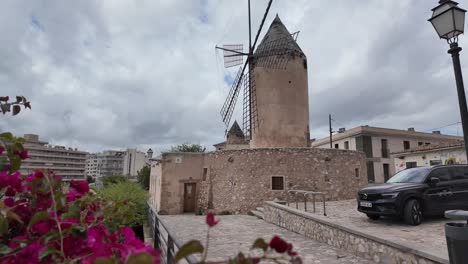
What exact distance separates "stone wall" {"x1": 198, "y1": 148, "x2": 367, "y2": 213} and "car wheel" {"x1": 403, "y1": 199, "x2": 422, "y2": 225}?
20.8 feet

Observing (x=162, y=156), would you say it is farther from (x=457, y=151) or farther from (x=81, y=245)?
(x=457, y=151)

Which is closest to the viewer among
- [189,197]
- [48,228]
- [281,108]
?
[48,228]

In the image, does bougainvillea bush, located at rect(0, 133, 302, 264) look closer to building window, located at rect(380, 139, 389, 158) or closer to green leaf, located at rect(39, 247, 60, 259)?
green leaf, located at rect(39, 247, 60, 259)

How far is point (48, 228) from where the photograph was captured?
1.01 meters

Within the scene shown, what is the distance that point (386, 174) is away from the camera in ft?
84.4

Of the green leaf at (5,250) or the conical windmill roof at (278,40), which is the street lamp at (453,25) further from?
the conical windmill roof at (278,40)

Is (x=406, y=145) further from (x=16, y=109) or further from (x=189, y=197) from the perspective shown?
(x=16, y=109)

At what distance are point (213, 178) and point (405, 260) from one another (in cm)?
1128

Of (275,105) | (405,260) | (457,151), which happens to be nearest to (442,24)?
(405,260)

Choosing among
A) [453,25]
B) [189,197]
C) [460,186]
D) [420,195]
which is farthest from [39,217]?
[189,197]

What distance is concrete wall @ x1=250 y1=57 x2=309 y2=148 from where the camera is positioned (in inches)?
581

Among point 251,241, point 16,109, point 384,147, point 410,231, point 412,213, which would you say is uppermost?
point 384,147

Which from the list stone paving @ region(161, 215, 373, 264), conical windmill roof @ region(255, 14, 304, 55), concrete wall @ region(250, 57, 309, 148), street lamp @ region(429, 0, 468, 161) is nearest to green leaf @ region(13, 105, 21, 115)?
stone paving @ region(161, 215, 373, 264)

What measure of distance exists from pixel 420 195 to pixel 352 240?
2105mm
